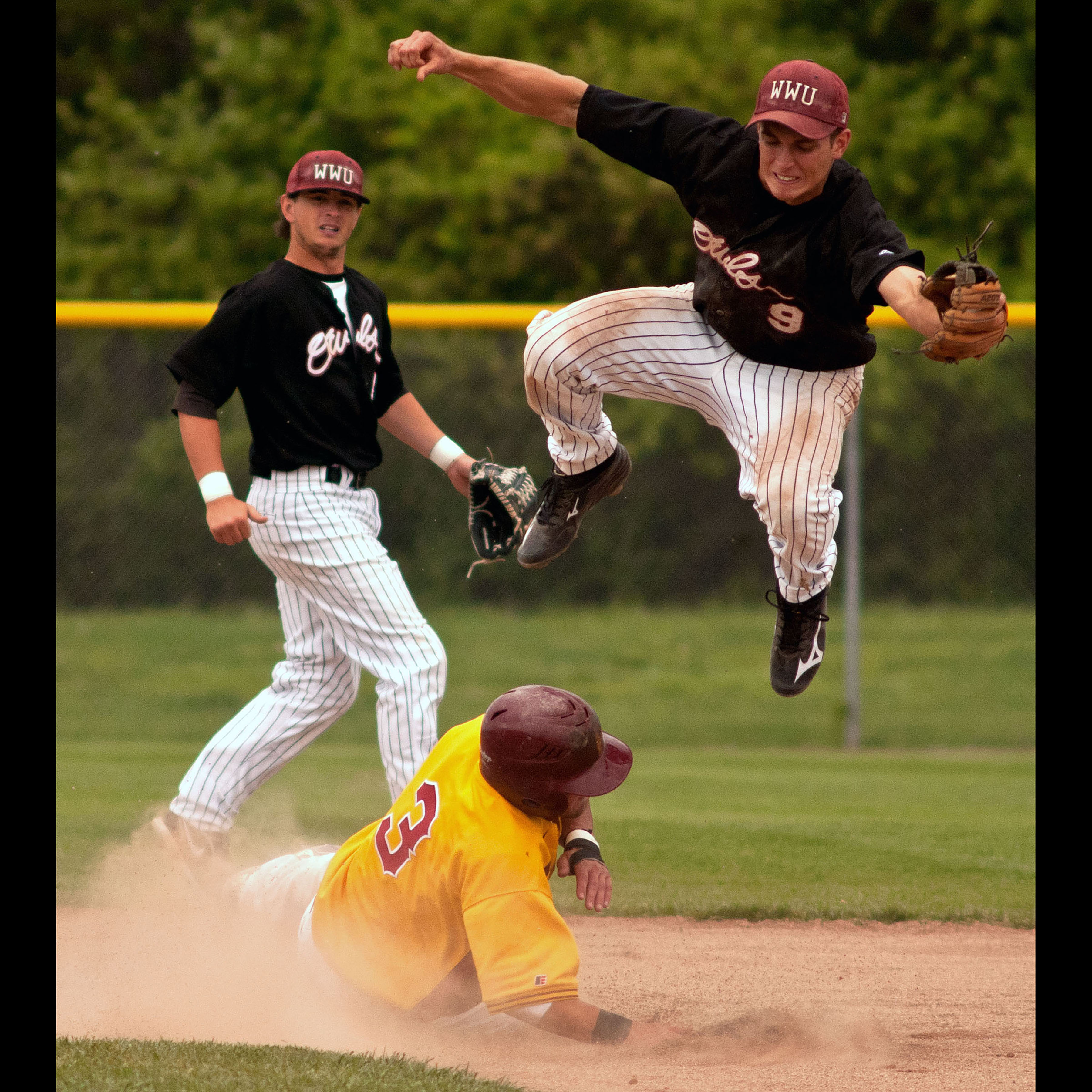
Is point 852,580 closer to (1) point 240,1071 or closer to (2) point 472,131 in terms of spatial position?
(1) point 240,1071

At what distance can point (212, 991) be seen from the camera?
15.1 ft

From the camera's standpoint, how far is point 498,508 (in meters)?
5.07

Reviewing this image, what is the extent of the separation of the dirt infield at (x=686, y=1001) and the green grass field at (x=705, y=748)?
1.26ft

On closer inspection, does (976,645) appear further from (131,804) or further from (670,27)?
(670,27)

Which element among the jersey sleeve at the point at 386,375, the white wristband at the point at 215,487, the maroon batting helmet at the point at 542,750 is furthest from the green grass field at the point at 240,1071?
the jersey sleeve at the point at 386,375

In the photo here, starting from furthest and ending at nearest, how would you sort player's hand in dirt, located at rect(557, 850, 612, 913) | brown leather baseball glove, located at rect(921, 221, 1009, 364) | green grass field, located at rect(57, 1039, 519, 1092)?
player's hand in dirt, located at rect(557, 850, 612, 913) < green grass field, located at rect(57, 1039, 519, 1092) < brown leather baseball glove, located at rect(921, 221, 1009, 364)

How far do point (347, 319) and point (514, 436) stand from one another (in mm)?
4807

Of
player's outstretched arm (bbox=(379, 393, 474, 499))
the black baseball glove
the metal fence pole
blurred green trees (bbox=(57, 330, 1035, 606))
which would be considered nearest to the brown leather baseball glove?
the black baseball glove

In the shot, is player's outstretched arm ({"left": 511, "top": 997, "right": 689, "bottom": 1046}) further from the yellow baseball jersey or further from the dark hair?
the dark hair

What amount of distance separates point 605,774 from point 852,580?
520cm

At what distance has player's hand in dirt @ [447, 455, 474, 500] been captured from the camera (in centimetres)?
514

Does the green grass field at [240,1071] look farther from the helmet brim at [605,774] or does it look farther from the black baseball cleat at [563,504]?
the black baseball cleat at [563,504]

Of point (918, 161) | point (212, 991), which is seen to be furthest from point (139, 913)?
point (918, 161)

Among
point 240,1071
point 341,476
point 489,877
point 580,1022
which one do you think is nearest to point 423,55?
point 341,476
